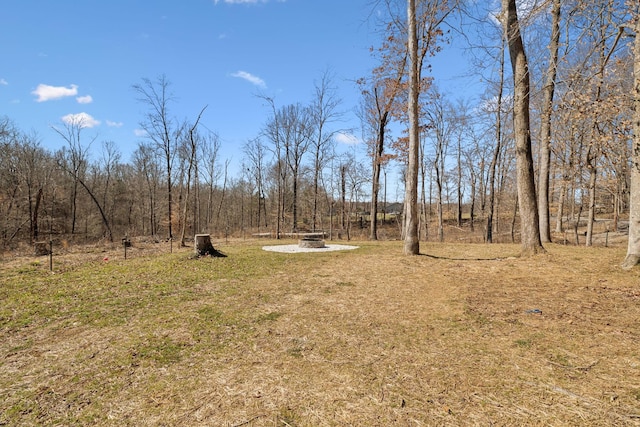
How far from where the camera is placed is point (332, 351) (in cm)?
304

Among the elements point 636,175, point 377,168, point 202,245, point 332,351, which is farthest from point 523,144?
point 377,168

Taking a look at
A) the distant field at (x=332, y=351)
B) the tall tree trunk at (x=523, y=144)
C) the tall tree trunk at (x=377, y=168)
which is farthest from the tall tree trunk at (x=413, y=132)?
the tall tree trunk at (x=377, y=168)

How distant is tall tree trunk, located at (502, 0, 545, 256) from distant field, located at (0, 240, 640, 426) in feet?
4.37

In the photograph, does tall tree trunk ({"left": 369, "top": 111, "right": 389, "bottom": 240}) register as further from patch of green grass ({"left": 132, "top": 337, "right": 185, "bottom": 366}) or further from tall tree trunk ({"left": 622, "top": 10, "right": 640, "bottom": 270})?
patch of green grass ({"left": 132, "top": 337, "right": 185, "bottom": 366})

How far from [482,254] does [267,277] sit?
5.83m

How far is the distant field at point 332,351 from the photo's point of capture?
2.09m

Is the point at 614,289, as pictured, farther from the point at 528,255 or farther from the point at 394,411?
the point at 394,411

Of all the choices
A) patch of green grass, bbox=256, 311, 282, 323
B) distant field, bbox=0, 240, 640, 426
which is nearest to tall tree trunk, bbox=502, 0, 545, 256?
distant field, bbox=0, 240, 640, 426

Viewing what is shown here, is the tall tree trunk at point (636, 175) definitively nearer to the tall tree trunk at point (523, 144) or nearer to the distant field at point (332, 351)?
the distant field at point (332, 351)

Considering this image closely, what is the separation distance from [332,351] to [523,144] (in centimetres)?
671

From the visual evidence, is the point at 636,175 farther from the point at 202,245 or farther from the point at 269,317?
the point at 202,245

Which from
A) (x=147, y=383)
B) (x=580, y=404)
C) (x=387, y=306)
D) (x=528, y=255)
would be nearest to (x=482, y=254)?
(x=528, y=255)

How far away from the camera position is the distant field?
82.4 inches

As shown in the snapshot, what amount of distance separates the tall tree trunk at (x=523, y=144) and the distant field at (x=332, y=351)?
1.33 meters
